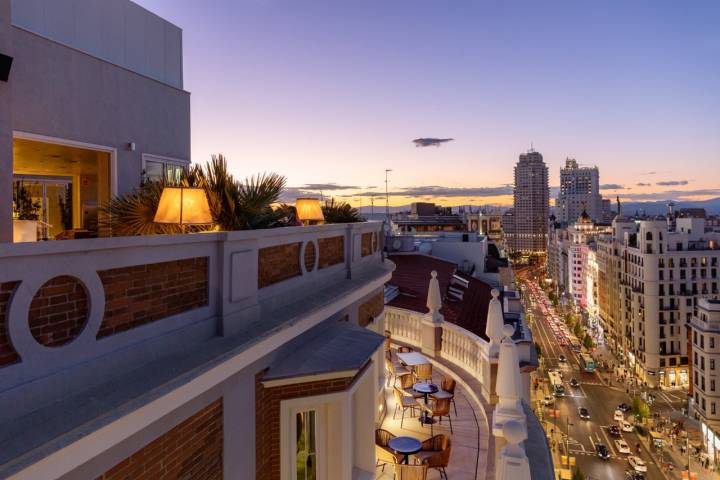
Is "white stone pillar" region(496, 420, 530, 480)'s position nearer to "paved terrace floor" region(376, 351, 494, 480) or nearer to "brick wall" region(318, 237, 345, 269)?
"paved terrace floor" region(376, 351, 494, 480)

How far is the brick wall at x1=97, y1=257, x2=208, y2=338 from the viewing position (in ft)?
12.3

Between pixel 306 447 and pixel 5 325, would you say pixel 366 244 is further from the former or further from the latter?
pixel 5 325

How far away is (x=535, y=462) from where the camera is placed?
8883 millimetres

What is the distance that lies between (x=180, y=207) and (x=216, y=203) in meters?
1.23

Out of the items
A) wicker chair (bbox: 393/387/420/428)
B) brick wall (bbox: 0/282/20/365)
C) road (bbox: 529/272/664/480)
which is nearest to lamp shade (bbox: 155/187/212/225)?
brick wall (bbox: 0/282/20/365)

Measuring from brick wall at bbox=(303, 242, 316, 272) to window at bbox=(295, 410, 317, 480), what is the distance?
90.8 inches

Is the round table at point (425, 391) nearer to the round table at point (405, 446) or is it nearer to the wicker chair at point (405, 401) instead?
the wicker chair at point (405, 401)

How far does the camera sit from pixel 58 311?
3307 mm

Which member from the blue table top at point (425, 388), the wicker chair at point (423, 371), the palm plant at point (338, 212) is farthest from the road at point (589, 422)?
the palm plant at point (338, 212)

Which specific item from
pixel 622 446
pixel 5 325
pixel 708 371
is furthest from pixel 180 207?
pixel 708 371

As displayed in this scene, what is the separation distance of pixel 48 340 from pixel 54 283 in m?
0.39

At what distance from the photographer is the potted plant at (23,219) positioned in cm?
796

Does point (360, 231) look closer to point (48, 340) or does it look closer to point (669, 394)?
point (48, 340)

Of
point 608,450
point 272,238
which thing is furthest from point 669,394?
point 272,238
